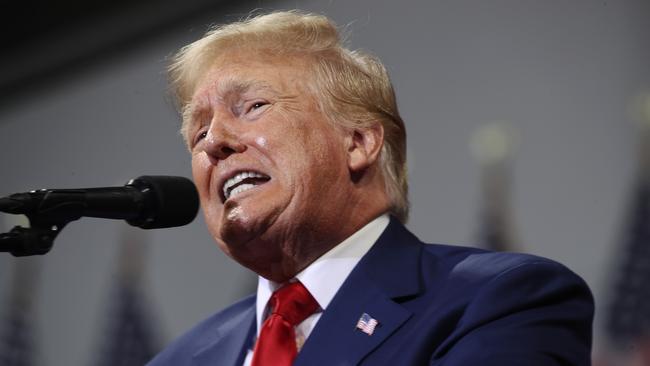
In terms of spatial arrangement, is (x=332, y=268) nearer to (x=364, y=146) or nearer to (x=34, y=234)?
(x=364, y=146)

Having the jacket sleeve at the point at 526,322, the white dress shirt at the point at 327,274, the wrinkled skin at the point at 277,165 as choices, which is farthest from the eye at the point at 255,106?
the jacket sleeve at the point at 526,322

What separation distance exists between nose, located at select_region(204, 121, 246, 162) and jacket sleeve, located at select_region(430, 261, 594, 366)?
640 millimetres

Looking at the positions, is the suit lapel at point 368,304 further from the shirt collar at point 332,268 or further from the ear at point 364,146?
the ear at point 364,146

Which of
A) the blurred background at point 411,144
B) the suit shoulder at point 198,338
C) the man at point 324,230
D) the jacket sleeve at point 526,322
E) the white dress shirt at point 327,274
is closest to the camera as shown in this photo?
the jacket sleeve at point 526,322

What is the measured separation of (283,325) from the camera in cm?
219

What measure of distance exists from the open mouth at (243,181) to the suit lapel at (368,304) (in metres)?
0.29

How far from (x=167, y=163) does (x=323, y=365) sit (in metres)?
2.09

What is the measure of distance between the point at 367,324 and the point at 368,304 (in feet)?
0.18

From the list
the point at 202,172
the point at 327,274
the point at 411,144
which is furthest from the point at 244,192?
the point at 411,144

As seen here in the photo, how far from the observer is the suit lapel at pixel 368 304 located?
2.04 meters

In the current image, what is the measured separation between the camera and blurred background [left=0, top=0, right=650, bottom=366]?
298 centimetres

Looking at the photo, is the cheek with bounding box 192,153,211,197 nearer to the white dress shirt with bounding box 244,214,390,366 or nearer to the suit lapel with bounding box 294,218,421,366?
the white dress shirt with bounding box 244,214,390,366

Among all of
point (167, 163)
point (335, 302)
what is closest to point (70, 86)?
point (167, 163)

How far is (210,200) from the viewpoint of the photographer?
2299 mm
